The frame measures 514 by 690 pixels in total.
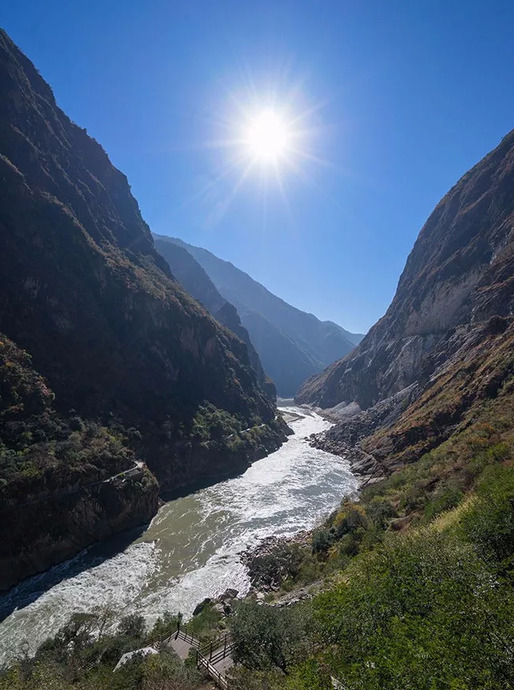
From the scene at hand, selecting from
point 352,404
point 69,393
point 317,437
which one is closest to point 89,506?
point 69,393

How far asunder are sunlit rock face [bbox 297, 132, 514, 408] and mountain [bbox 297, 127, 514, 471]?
27cm

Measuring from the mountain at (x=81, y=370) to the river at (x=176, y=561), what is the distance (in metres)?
2.96

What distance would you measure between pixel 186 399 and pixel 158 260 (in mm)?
60937

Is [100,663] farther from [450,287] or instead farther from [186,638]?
[450,287]

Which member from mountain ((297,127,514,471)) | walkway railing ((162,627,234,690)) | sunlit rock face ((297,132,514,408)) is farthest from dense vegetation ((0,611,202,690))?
sunlit rock face ((297,132,514,408))

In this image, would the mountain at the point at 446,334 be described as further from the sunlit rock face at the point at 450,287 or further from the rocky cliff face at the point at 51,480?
the rocky cliff face at the point at 51,480

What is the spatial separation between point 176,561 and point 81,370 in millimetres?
30958

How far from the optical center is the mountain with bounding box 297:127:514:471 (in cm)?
4247

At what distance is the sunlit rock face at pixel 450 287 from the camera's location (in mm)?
Answer: 68438

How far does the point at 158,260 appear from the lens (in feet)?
359

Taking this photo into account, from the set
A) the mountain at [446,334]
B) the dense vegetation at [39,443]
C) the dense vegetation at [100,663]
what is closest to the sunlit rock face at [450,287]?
the mountain at [446,334]

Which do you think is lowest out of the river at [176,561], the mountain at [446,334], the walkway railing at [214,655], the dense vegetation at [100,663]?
the river at [176,561]

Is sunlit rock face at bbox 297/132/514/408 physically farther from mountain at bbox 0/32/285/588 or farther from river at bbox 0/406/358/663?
river at bbox 0/406/358/663

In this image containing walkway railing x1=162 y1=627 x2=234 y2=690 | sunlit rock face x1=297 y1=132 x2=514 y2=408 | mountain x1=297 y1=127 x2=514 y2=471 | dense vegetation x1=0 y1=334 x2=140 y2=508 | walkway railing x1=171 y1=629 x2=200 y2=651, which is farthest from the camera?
sunlit rock face x1=297 y1=132 x2=514 y2=408
